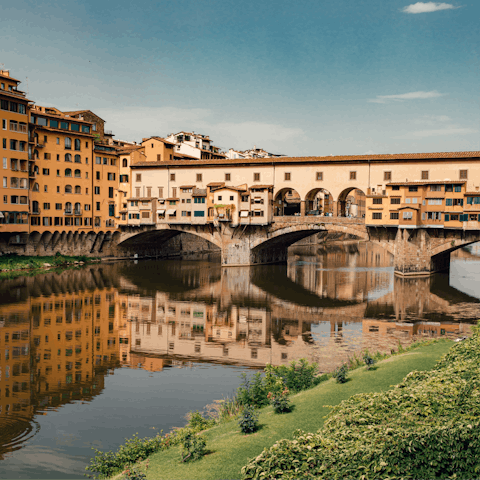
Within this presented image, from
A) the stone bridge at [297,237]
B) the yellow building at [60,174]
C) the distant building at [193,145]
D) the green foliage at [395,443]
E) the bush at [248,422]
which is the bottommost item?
the bush at [248,422]

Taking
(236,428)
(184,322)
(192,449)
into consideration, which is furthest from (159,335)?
(192,449)

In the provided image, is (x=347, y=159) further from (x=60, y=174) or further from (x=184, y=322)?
(x=60, y=174)

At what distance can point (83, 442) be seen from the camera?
502 inches

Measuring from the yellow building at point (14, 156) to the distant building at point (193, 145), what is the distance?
2819 cm

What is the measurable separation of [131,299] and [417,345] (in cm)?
2121

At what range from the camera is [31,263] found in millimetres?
48719

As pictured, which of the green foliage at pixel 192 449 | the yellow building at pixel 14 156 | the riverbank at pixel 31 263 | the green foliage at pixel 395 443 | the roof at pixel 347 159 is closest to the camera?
the green foliage at pixel 395 443

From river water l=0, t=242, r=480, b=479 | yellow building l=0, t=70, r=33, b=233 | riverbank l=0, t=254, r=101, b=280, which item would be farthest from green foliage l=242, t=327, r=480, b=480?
yellow building l=0, t=70, r=33, b=233

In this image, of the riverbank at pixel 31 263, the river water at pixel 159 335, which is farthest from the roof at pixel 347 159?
the riverbank at pixel 31 263

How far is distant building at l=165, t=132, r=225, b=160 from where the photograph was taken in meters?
74.8

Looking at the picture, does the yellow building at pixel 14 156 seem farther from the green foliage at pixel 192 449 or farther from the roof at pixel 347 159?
the green foliage at pixel 192 449

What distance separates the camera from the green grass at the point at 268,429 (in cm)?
895

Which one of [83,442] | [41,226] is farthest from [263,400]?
Answer: [41,226]

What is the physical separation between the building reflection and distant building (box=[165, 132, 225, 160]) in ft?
103
